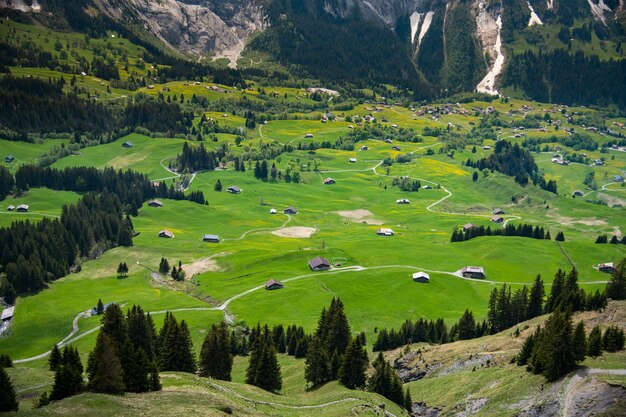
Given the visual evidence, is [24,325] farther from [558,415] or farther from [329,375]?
[558,415]

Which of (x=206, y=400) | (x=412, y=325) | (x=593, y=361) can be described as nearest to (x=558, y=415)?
(x=593, y=361)

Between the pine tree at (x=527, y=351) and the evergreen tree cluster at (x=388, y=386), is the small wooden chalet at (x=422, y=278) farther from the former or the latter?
the pine tree at (x=527, y=351)

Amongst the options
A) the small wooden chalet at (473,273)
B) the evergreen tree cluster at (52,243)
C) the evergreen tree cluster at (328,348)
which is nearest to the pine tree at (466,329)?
the evergreen tree cluster at (328,348)

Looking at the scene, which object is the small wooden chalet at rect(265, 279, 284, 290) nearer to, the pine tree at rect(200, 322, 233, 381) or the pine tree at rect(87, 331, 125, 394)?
the pine tree at rect(200, 322, 233, 381)

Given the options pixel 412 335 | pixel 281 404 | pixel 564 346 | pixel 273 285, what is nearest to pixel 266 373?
pixel 281 404

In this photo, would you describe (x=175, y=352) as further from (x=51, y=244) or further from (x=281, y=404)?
(x=51, y=244)

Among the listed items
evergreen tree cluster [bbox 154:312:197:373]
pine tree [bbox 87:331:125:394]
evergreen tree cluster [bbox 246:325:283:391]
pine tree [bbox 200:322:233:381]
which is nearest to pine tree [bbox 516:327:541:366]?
evergreen tree cluster [bbox 246:325:283:391]
